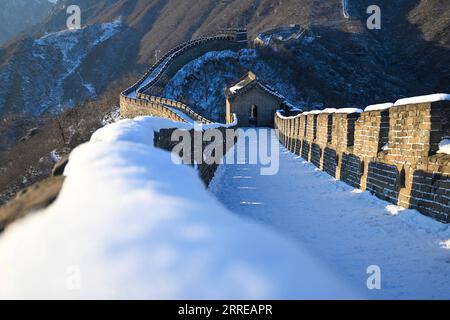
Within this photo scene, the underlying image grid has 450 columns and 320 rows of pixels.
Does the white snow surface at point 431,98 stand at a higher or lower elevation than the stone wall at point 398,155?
higher

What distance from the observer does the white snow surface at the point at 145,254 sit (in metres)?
1.62

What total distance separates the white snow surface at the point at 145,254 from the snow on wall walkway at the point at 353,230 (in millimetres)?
2473

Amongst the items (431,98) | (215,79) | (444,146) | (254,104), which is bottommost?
(444,146)

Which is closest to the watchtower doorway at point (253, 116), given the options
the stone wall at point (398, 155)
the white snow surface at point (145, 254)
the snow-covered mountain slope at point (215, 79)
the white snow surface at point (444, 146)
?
the snow-covered mountain slope at point (215, 79)

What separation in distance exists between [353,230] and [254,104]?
3609cm

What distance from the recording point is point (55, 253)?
6.32ft

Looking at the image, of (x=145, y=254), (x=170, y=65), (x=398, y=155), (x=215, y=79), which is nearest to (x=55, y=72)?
(x=170, y=65)

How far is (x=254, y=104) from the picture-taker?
41219 millimetres

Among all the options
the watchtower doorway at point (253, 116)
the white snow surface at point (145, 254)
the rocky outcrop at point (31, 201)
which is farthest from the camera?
the watchtower doorway at point (253, 116)

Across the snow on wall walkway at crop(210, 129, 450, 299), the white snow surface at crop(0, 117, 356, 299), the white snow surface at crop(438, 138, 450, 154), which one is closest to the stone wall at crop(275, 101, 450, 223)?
the white snow surface at crop(438, 138, 450, 154)

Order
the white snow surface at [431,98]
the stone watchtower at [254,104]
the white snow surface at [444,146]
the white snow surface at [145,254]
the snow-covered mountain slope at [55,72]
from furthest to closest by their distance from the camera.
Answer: the snow-covered mountain slope at [55,72], the stone watchtower at [254,104], the white snow surface at [444,146], the white snow surface at [431,98], the white snow surface at [145,254]

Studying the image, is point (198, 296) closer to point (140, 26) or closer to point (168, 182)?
point (168, 182)

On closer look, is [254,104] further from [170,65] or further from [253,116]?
[170,65]

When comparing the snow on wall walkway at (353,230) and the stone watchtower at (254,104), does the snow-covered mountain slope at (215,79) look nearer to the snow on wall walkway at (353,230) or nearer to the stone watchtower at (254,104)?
the stone watchtower at (254,104)
